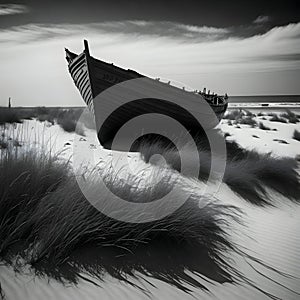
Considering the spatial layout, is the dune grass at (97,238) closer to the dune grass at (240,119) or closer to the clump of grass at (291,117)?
the dune grass at (240,119)

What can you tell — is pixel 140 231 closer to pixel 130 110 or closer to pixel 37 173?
pixel 37 173

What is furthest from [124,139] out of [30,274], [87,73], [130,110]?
[30,274]

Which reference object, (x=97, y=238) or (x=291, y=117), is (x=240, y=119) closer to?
(x=291, y=117)

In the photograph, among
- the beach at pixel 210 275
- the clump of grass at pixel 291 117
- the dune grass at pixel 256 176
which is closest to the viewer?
the beach at pixel 210 275

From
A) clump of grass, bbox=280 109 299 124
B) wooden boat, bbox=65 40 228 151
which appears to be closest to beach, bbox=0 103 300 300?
wooden boat, bbox=65 40 228 151

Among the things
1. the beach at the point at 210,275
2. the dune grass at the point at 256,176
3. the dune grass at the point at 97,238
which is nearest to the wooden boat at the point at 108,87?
the dune grass at the point at 256,176

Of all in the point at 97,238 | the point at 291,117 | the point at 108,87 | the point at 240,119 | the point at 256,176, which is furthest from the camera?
the point at 291,117

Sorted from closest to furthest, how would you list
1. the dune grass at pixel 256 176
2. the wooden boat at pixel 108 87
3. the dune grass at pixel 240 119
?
the dune grass at pixel 256 176 < the wooden boat at pixel 108 87 < the dune grass at pixel 240 119

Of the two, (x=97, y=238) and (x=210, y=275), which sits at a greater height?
(x=97, y=238)

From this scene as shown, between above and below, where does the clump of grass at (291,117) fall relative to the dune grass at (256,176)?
above

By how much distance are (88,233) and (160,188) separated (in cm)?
111

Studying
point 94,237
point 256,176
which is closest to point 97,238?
point 94,237

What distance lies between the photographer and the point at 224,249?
9.36 feet

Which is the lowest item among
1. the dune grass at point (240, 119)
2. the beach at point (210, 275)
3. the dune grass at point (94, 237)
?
the beach at point (210, 275)
